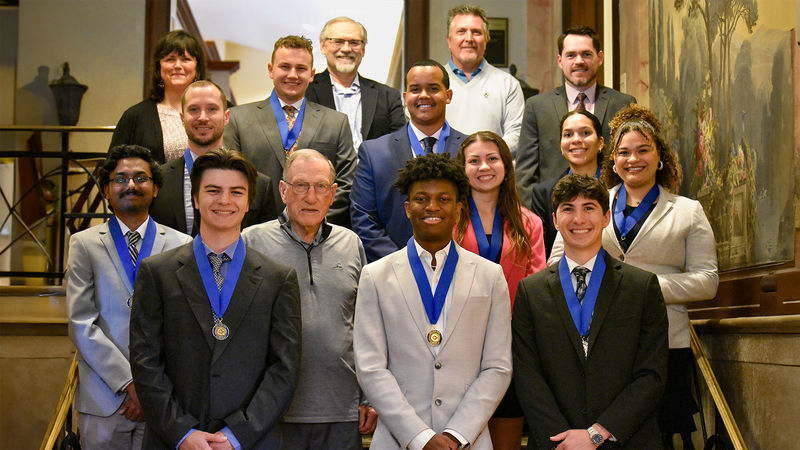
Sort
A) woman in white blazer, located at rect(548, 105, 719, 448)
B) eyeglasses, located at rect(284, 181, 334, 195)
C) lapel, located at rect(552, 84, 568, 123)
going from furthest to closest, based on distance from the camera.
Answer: lapel, located at rect(552, 84, 568, 123) → woman in white blazer, located at rect(548, 105, 719, 448) → eyeglasses, located at rect(284, 181, 334, 195)

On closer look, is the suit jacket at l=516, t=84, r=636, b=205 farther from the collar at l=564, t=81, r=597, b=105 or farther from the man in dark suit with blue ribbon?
the man in dark suit with blue ribbon

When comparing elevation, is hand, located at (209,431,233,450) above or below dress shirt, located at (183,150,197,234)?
below

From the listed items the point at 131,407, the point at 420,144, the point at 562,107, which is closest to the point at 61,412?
the point at 131,407

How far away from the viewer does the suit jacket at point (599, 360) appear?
11.1ft

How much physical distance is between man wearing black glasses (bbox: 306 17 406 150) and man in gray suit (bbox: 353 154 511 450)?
200cm

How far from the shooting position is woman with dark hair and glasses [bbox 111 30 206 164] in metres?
5.02

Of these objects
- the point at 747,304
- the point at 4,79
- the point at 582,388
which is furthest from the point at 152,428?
the point at 4,79

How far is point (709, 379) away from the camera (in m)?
4.03

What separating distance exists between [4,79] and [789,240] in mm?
7993

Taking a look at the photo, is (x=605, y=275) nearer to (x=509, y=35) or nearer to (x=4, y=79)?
(x=509, y=35)

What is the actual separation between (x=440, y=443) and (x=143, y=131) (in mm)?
2637

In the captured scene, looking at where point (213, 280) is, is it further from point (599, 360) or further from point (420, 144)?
point (420, 144)

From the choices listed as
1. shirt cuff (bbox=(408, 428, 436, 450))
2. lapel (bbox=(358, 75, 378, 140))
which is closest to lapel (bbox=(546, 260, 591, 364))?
shirt cuff (bbox=(408, 428, 436, 450))

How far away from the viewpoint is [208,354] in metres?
3.28
